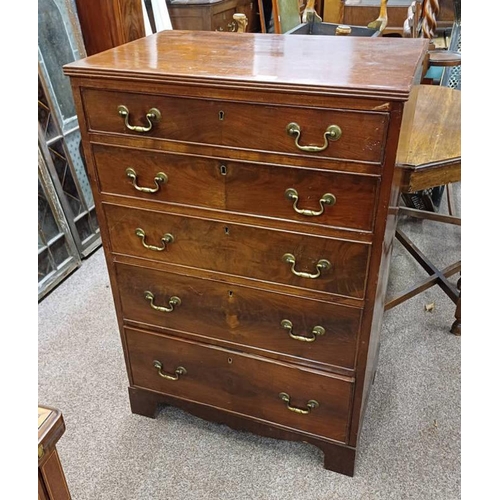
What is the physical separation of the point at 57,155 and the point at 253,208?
4.70 ft

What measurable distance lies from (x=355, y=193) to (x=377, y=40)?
1.61ft

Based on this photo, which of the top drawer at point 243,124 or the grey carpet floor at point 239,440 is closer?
the top drawer at point 243,124

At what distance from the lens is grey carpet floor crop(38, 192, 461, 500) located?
1.38 meters

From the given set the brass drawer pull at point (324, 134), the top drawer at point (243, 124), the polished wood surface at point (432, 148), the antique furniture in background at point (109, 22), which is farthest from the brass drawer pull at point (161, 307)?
the antique furniture in background at point (109, 22)

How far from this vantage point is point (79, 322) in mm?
2020

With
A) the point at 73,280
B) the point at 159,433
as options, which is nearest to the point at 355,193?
the point at 159,433

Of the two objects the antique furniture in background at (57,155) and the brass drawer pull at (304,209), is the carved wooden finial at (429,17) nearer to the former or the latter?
the antique furniture in background at (57,155)

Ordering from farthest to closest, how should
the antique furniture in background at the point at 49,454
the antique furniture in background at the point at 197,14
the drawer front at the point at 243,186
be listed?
the antique furniture in background at the point at 197,14
the drawer front at the point at 243,186
the antique furniture in background at the point at 49,454

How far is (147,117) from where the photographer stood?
104 cm

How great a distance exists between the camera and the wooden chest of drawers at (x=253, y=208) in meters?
0.95

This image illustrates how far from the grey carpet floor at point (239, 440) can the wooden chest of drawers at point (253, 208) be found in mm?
107

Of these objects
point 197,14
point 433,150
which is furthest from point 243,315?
point 197,14

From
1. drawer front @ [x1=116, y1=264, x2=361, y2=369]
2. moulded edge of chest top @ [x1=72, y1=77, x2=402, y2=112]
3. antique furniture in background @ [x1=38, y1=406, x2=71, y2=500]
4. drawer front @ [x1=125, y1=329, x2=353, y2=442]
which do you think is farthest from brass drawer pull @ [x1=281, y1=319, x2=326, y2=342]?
antique furniture in background @ [x1=38, y1=406, x2=71, y2=500]

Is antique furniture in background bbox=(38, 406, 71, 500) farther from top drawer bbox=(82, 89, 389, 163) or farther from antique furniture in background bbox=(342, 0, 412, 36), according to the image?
antique furniture in background bbox=(342, 0, 412, 36)
